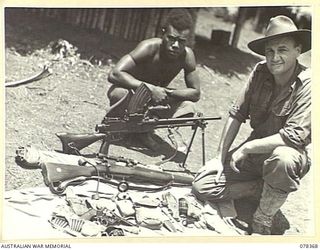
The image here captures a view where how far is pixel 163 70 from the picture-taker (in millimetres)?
3113

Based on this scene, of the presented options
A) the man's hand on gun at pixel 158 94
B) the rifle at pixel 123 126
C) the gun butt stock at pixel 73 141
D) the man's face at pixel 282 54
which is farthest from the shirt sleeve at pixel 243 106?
the gun butt stock at pixel 73 141

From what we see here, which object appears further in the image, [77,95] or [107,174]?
[77,95]

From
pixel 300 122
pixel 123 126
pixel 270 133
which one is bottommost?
pixel 123 126

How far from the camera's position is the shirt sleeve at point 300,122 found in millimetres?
2871

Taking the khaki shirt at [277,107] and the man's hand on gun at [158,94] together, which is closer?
the khaki shirt at [277,107]

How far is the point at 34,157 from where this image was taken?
9.81 ft

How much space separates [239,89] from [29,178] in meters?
1.24

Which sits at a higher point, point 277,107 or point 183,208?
point 277,107

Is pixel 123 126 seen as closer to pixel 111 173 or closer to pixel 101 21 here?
pixel 111 173

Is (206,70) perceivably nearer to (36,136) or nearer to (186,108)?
(186,108)

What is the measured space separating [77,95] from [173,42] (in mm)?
608

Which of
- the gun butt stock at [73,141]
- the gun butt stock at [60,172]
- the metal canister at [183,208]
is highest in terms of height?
→ the gun butt stock at [73,141]

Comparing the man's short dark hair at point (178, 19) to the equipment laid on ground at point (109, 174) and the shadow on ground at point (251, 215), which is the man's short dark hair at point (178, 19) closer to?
the equipment laid on ground at point (109, 174)

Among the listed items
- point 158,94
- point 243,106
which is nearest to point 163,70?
point 158,94
